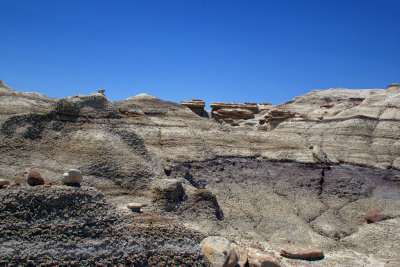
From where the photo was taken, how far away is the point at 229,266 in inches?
338

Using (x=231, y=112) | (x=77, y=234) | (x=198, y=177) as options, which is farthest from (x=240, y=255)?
(x=231, y=112)

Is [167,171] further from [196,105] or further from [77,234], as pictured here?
[196,105]

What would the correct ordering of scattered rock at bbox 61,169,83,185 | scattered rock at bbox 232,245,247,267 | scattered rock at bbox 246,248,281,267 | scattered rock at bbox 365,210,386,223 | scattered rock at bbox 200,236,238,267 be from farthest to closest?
scattered rock at bbox 365,210,386,223 < scattered rock at bbox 246,248,281,267 < scattered rock at bbox 232,245,247,267 < scattered rock at bbox 61,169,83,185 < scattered rock at bbox 200,236,238,267

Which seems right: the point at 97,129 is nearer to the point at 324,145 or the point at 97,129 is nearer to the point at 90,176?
the point at 90,176

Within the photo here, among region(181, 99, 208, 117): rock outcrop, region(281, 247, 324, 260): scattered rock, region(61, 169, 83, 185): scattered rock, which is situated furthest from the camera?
region(181, 99, 208, 117): rock outcrop

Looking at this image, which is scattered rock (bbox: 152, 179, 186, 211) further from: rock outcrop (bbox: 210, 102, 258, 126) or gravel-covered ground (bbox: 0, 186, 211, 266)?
rock outcrop (bbox: 210, 102, 258, 126)

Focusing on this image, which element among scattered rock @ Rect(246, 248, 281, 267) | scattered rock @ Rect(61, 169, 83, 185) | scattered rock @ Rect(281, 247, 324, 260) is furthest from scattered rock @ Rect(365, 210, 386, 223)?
scattered rock @ Rect(61, 169, 83, 185)

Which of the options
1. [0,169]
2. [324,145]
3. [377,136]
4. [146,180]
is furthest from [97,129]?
[377,136]

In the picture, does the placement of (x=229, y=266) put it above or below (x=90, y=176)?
below

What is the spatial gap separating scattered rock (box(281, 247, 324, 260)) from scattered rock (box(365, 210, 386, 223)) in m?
3.46

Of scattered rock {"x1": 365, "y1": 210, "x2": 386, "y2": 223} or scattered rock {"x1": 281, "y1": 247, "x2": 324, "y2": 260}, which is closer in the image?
scattered rock {"x1": 281, "y1": 247, "x2": 324, "y2": 260}

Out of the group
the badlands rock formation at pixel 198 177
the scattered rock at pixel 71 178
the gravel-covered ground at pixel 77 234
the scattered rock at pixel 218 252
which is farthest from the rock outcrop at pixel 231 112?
the gravel-covered ground at pixel 77 234

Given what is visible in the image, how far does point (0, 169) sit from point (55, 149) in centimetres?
195

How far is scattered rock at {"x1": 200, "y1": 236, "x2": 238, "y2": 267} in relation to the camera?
833cm
